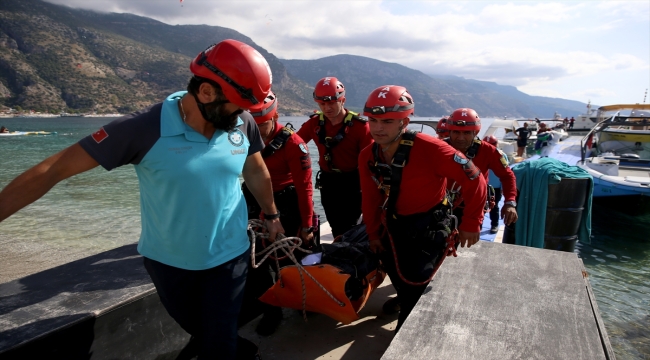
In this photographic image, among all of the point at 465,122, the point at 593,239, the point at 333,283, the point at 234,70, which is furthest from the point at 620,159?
the point at 234,70

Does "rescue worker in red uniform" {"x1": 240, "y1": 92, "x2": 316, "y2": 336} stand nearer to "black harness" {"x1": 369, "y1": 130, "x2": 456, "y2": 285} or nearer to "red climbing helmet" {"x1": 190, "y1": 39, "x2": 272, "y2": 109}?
"black harness" {"x1": 369, "y1": 130, "x2": 456, "y2": 285}

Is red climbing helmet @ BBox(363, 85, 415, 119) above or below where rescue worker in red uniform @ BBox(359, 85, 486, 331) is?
above

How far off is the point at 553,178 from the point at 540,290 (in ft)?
11.2

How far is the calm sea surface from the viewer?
17.8 ft

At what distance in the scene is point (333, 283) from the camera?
2910mm

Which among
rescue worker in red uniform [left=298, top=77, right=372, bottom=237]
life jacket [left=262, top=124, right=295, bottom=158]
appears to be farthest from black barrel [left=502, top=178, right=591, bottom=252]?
life jacket [left=262, top=124, right=295, bottom=158]

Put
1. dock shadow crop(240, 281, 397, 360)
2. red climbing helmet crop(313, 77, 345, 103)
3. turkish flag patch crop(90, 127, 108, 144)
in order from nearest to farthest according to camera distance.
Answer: turkish flag patch crop(90, 127, 108, 144), dock shadow crop(240, 281, 397, 360), red climbing helmet crop(313, 77, 345, 103)

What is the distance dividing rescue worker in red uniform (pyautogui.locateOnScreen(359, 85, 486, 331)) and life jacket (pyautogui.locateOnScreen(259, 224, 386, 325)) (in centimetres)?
19

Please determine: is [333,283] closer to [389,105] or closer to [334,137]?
[389,105]

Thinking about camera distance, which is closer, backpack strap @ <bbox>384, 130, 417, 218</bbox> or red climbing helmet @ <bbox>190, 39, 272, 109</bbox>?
red climbing helmet @ <bbox>190, 39, 272, 109</bbox>

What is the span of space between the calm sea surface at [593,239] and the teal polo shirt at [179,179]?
4.85 metres

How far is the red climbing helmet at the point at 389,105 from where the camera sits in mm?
2846

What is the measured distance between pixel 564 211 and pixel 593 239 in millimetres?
5581

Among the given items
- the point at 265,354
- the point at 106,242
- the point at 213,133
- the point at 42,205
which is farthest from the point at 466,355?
the point at 42,205
